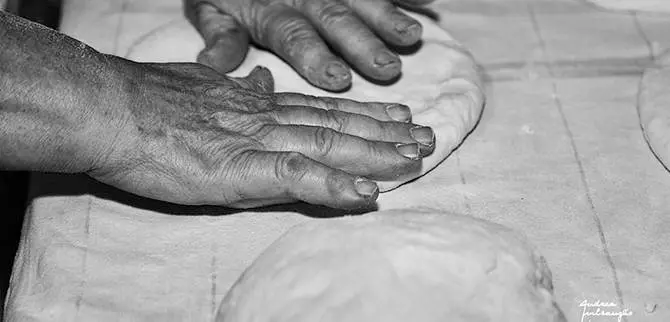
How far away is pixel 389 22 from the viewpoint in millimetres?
2072

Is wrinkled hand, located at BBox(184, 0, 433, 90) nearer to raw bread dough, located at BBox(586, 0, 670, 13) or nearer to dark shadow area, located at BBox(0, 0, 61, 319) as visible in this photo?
raw bread dough, located at BBox(586, 0, 670, 13)

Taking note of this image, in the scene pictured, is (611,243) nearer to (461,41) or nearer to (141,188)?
(461,41)

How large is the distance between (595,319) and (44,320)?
0.99 metres

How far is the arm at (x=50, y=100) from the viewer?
60.8 inches

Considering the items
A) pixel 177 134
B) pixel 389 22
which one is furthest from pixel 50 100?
pixel 389 22

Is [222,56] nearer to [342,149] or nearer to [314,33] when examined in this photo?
[314,33]

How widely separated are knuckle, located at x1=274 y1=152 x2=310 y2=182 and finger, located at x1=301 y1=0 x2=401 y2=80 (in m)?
0.44

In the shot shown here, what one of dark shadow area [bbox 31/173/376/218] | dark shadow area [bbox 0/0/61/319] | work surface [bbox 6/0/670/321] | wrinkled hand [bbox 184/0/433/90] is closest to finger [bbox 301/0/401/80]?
wrinkled hand [bbox 184/0/433/90]

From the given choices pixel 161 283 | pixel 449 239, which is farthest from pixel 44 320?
pixel 449 239

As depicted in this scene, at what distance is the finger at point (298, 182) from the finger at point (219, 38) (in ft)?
1.42

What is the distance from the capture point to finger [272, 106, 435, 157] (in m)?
1.79

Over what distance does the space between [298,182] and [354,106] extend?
0.31 metres

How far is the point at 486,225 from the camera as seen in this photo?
1.54 m

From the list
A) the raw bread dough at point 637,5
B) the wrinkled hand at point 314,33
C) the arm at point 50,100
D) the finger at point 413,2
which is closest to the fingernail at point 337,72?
the wrinkled hand at point 314,33
